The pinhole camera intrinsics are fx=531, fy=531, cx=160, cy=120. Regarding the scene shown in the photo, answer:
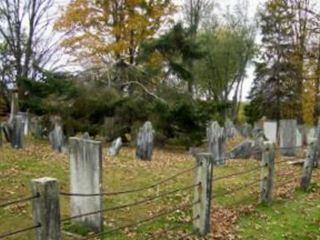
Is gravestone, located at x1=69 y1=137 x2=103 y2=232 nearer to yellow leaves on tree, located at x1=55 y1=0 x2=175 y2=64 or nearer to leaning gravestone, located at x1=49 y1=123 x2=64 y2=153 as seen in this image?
leaning gravestone, located at x1=49 y1=123 x2=64 y2=153

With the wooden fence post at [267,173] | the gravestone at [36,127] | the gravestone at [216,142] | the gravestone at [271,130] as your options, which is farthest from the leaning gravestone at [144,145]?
the gravestone at [271,130]

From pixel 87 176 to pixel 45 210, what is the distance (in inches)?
114

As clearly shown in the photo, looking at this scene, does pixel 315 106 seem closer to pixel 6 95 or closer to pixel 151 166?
pixel 151 166

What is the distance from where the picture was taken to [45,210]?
15.7 ft

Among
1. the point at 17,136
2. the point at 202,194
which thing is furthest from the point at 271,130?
the point at 202,194

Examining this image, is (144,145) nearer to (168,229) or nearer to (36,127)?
(168,229)

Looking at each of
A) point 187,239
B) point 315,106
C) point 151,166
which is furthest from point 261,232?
point 315,106

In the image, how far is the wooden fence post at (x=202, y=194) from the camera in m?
7.69

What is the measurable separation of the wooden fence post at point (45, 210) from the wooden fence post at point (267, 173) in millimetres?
6087

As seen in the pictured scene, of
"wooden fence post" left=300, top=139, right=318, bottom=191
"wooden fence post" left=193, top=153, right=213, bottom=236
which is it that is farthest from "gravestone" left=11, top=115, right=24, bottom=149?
"wooden fence post" left=193, top=153, right=213, bottom=236

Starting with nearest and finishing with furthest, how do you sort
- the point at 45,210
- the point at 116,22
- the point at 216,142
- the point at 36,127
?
1. the point at 45,210
2. the point at 216,142
3. the point at 36,127
4. the point at 116,22

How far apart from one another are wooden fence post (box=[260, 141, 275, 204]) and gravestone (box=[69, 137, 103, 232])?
377 centimetres

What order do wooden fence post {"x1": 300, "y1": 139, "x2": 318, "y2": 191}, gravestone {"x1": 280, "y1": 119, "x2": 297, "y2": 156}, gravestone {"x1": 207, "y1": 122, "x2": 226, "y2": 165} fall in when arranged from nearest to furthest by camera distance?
wooden fence post {"x1": 300, "y1": 139, "x2": 318, "y2": 191} → gravestone {"x1": 207, "y1": 122, "x2": 226, "y2": 165} → gravestone {"x1": 280, "y1": 119, "x2": 297, "y2": 156}

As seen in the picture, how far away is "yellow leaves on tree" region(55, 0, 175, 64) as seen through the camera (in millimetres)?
31391
